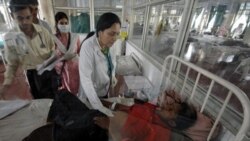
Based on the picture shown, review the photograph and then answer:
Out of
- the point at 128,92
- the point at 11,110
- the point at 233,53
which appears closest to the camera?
the point at 233,53

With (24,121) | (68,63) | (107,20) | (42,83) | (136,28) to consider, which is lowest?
(24,121)

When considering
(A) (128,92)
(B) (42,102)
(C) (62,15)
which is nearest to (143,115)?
(A) (128,92)

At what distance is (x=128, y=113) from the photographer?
1.05 metres

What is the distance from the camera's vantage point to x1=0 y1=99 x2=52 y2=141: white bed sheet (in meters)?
1.22

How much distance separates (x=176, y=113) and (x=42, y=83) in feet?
4.90

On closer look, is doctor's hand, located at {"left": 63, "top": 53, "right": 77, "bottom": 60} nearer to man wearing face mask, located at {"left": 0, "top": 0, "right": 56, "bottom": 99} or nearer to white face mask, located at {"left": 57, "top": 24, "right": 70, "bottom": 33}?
man wearing face mask, located at {"left": 0, "top": 0, "right": 56, "bottom": 99}

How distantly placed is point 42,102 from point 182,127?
4.62ft

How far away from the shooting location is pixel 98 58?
48.3 inches

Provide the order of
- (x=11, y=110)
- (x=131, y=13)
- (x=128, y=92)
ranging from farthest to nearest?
(x=131, y=13), (x=128, y=92), (x=11, y=110)

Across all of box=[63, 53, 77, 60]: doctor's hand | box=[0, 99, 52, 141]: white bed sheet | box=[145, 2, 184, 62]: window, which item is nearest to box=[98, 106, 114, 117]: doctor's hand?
box=[0, 99, 52, 141]: white bed sheet

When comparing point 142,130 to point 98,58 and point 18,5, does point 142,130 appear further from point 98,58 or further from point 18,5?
point 18,5

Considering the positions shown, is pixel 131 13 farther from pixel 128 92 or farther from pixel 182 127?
pixel 182 127

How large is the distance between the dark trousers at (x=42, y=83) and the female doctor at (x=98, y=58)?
0.71 m

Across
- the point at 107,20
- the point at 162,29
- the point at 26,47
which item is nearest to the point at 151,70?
the point at 162,29
